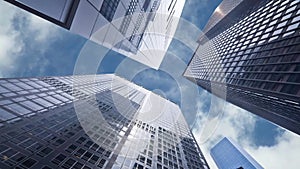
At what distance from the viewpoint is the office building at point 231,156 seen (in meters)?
111

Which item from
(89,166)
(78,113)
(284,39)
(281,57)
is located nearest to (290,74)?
(281,57)

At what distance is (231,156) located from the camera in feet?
429

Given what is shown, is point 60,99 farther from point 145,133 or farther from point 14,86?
point 145,133

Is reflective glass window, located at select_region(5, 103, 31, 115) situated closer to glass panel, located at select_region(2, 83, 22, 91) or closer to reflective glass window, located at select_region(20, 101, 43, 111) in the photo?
reflective glass window, located at select_region(20, 101, 43, 111)

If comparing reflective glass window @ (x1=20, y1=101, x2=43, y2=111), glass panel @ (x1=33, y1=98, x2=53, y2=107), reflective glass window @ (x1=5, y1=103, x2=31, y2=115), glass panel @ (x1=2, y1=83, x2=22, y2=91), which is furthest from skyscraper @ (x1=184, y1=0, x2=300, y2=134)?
glass panel @ (x1=2, y1=83, x2=22, y2=91)

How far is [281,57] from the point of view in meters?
40.8

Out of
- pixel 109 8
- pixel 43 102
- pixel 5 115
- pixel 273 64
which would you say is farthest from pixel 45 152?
pixel 273 64

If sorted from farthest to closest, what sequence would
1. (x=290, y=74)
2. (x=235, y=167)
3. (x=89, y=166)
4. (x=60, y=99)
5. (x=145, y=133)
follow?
1. (x=235, y=167)
2. (x=145, y=133)
3. (x=60, y=99)
4. (x=290, y=74)
5. (x=89, y=166)

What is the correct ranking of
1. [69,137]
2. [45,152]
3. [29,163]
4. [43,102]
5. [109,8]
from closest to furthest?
[109,8], [29,163], [45,152], [69,137], [43,102]

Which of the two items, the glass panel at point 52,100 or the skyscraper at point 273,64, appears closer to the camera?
the skyscraper at point 273,64

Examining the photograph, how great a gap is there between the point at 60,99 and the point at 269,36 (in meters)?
45.9

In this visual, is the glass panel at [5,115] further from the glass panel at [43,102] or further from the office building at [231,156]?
the office building at [231,156]

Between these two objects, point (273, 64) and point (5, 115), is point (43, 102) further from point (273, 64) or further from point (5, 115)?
point (273, 64)

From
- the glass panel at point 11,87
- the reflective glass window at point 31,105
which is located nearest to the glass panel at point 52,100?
the glass panel at point 11,87
